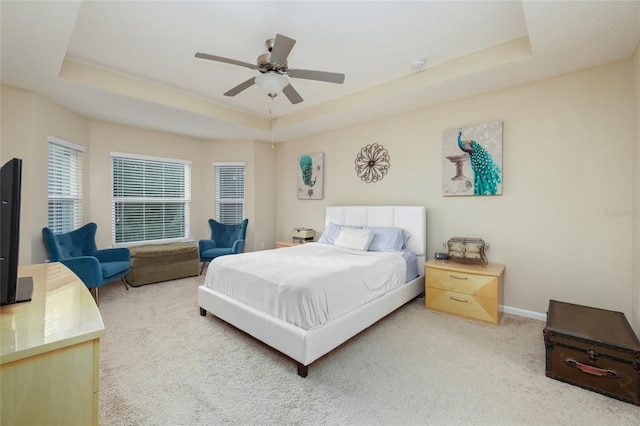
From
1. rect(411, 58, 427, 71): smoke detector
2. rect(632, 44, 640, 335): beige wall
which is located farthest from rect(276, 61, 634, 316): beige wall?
rect(411, 58, 427, 71): smoke detector

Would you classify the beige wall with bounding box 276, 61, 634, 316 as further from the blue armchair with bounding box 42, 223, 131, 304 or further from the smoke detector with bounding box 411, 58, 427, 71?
the blue armchair with bounding box 42, 223, 131, 304

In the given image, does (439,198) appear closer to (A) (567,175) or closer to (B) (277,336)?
(A) (567,175)

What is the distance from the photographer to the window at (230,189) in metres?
5.73

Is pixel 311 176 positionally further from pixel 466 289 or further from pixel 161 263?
pixel 466 289

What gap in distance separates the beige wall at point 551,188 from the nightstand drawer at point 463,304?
51cm

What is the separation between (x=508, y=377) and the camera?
2053 millimetres

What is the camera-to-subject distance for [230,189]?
5754mm

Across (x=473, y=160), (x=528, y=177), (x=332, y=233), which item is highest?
(x=473, y=160)

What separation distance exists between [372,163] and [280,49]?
8.53 feet

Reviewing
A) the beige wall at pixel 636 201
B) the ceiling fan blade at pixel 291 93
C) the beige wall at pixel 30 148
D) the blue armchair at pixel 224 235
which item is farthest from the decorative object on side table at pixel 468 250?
the beige wall at pixel 30 148

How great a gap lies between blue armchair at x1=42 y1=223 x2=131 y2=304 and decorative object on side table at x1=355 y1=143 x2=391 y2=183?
3700 mm

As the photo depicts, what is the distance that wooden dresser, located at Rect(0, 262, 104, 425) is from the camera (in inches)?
30.7

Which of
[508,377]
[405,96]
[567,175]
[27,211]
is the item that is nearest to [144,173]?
[27,211]

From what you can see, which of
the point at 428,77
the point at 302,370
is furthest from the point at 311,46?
the point at 302,370
